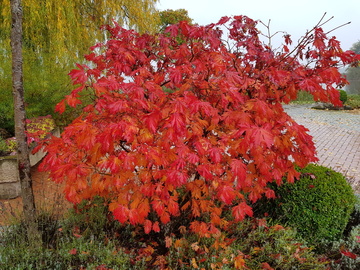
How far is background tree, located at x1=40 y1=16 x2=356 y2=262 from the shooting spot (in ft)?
7.01

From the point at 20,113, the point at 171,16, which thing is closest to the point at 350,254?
the point at 20,113

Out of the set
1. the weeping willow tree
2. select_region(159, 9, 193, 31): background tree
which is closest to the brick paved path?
the weeping willow tree

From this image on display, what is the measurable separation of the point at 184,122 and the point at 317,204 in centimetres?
187

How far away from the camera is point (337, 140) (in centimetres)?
902

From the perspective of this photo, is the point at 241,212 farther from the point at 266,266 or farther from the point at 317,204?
the point at 317,204

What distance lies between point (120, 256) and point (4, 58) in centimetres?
500

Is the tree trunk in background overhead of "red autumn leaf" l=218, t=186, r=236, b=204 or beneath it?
overhead

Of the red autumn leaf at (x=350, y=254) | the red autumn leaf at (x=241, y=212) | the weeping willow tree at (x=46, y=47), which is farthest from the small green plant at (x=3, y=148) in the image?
the red autumn leaf at (x=350, y=254)

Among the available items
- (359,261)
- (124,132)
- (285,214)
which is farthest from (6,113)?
(359,261)

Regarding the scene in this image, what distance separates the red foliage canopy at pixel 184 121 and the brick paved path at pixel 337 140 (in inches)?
88.2

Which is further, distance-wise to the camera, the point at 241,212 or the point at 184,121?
the point at 241,212

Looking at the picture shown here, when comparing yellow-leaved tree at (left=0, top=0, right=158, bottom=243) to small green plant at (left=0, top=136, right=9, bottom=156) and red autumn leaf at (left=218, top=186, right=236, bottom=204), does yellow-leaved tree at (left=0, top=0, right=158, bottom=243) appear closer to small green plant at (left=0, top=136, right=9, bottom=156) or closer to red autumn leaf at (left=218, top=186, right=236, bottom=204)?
small green plant at (left=0, top=136, right=9, bottom=156)

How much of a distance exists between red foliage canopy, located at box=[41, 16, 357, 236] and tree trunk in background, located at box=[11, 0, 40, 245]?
0.31 metres

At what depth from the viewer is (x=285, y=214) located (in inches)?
129
